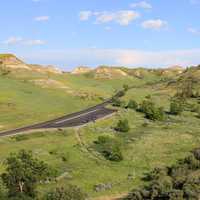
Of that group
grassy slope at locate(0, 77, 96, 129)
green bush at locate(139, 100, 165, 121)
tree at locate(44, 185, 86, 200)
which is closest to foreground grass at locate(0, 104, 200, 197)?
green bush at locate(139, 100, 165, 121)

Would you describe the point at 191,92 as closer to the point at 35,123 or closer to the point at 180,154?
the point at 35,123

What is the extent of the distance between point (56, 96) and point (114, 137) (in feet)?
239

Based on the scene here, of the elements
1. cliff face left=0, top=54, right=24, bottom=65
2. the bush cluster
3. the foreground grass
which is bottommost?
the foreground grass

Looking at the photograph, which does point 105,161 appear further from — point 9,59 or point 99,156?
point 9,59

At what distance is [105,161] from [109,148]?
3781 millimetres

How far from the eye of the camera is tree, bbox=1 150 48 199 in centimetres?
3759

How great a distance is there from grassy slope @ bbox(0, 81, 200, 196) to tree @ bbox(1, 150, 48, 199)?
4.32m

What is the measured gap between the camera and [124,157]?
182 feet

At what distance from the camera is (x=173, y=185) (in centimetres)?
3903

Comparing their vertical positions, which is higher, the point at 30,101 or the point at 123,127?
the point at 123,127

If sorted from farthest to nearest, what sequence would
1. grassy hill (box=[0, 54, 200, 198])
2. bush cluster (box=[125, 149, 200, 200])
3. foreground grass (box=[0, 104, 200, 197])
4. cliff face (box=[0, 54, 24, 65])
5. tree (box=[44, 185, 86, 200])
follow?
cliff face (box=[0, 54, 24, 65]) < foreground grass (box=[0, 104, 200, 197]) < grassy hill (box=[0, 54, 200, 198]) < bush cluster (box=[125, 149, 200, 200]) < tree (box=[44, 185, 86, 200])

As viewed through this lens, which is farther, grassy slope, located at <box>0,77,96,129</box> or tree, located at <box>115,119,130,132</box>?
grassy slope, located at <box>0,77,96,129</box>

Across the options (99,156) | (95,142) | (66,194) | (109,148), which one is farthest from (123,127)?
(66,194)

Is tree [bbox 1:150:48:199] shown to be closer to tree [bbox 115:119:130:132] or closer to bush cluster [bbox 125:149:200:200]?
bush cluster [bbox 125:149:200:200]
